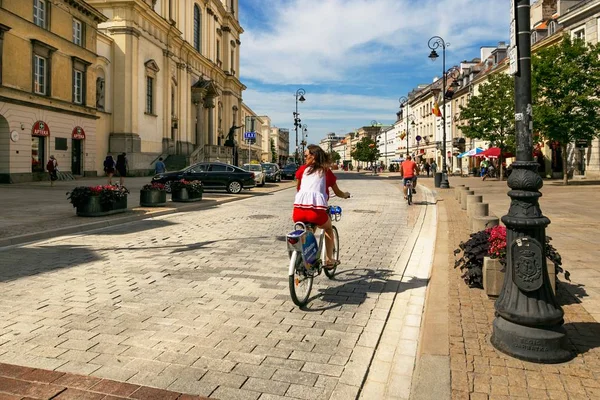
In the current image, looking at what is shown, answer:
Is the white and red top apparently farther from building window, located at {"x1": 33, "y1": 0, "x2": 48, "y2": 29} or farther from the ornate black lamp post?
building window, located at {"x1": 33, "y1": 0, "x2": 48, "y2": 29}

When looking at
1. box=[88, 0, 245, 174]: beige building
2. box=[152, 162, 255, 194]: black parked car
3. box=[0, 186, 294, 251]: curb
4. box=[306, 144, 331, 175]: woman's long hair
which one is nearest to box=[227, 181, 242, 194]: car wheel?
box=[152, 162, 255, 194]: black parked car

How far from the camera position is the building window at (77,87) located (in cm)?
3177

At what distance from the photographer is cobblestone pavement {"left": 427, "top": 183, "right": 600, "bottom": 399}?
300cm

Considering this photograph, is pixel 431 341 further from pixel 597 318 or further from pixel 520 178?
pixel 597 318

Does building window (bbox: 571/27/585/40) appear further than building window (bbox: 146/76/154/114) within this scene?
No

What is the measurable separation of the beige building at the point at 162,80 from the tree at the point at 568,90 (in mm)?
30581

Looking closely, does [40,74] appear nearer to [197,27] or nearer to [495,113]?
[197,27]

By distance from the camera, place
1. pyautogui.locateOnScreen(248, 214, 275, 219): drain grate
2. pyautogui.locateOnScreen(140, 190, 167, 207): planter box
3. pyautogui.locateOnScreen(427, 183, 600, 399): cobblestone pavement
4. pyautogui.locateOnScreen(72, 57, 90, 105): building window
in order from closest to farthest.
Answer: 1. pyautogui.locateOnScreen(427, 183, 600, 399): cobblestone pavement
2. pyautogui.locateOnScreen(248, 214, 275, 219): drain grate
3. pyautogui.locateOnScreen(140, 190, 167, 207): planter box
4. pyautogui.locateOnScreen(72, 57, 90, 105): building window

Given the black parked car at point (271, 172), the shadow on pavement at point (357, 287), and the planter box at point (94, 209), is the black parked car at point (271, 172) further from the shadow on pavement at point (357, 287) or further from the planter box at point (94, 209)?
the shadow on pavement at point (357, 287)

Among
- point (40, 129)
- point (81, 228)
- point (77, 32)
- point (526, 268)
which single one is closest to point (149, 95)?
point (77, 32)

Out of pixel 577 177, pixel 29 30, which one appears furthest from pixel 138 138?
pixel 577 177

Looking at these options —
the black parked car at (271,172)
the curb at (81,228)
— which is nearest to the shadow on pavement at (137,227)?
the curb at (81,228)

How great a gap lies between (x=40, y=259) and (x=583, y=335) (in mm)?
7574

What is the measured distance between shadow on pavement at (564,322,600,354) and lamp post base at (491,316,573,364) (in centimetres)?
25
